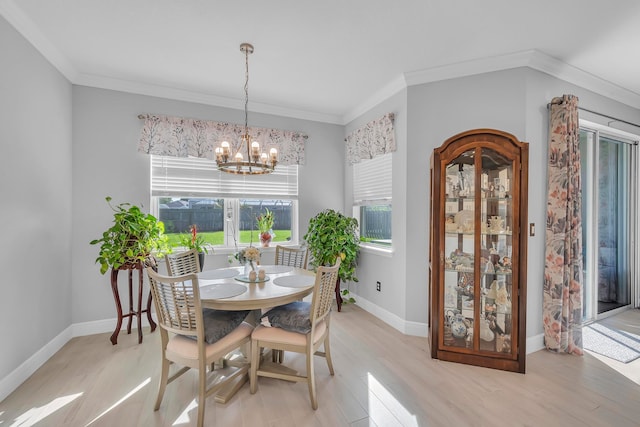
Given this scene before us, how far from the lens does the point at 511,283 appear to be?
2.40 metres

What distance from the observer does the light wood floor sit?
1840 mm

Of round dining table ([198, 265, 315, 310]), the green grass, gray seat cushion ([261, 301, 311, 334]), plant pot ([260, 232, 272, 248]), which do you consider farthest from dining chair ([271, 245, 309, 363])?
gray seat cushion ([261, 301, 311, 334])

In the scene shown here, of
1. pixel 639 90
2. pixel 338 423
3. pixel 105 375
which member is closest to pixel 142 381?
pixel 105 375

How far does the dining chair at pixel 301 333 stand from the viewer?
197 centimetres

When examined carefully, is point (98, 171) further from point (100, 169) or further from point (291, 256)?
point (291, 256)

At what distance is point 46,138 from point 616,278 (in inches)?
266

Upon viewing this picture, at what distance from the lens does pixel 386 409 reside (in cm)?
194

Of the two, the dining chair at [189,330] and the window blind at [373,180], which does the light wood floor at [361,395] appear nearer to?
the dining chair at [189,330]

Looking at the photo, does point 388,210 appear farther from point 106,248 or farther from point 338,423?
point 106,248

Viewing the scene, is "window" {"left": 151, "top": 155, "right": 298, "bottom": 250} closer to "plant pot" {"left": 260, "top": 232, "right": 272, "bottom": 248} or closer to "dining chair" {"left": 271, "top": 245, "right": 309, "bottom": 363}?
"plant pot" {"left": 260, "top": 232, "right": 272, "bottom": 248}

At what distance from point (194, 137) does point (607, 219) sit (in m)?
5.36

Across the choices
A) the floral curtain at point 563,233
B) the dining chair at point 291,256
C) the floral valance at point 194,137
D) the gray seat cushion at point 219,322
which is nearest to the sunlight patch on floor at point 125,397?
the gray seat cushion at point 219,322

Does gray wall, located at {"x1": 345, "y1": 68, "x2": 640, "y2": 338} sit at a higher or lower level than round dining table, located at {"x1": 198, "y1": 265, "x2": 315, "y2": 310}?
higher

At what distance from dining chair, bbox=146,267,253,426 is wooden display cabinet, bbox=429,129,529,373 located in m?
1.85
